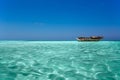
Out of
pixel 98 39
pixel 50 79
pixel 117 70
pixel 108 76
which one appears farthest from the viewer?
pixel 98 39

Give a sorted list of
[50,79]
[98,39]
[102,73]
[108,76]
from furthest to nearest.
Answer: [98,39] → [102,73] → [108,76] → [50,79]

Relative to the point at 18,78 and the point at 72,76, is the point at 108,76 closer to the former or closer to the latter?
the point at 72,76

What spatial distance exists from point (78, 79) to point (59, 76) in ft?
2.59

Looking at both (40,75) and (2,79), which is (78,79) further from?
(2,79)

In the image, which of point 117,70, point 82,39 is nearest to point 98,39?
point 82,39

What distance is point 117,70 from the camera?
9.67 m

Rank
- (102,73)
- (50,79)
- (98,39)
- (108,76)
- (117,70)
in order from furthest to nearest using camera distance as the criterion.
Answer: (98,39) < (117,70) < (102,73) < (108,76) < (50,79)

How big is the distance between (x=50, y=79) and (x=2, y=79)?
5.47ft

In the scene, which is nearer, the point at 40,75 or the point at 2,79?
the point at 2,79

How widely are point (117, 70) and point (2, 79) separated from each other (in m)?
4.85

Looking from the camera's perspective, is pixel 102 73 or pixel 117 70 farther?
pixel 117 70

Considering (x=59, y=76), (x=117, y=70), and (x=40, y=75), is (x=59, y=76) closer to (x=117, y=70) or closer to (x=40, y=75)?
(x=40, y=75)

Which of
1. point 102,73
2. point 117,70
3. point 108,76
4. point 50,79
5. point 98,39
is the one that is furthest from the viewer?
point 98,39

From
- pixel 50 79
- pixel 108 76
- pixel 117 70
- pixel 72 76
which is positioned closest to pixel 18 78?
pixel 50 79
